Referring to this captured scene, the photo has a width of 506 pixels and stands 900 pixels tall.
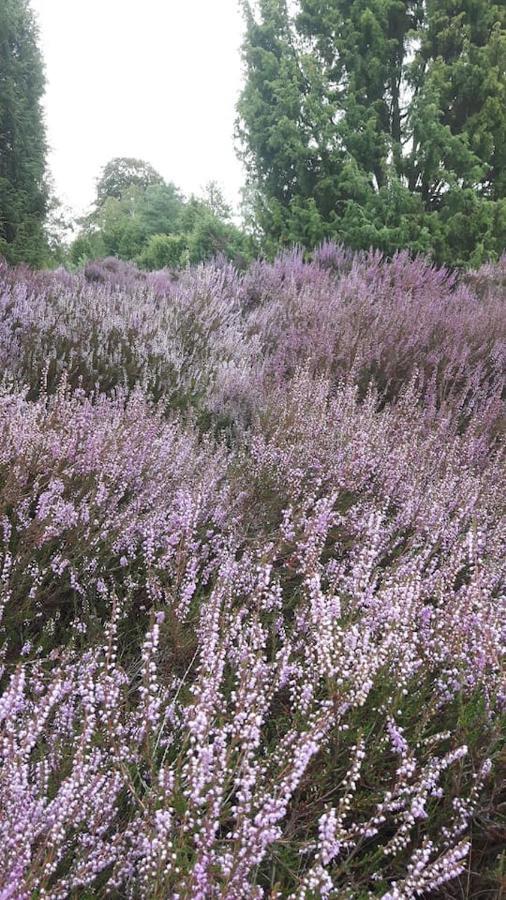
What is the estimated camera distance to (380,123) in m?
8.63

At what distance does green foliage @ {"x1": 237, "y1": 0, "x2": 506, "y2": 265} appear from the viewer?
7902 millimetres

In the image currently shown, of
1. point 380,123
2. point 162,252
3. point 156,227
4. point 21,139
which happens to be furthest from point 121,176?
point 380,123

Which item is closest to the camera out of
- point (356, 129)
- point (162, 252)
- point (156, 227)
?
point (356, 129)

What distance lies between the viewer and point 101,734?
4.50ft

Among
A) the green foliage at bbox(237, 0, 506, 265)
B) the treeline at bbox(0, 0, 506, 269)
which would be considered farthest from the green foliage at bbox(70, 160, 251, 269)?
the green foliage at bbox(237, 0, 506, 265)

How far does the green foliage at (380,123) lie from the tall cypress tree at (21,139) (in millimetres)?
3313

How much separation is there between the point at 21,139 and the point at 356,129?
16.6 feet

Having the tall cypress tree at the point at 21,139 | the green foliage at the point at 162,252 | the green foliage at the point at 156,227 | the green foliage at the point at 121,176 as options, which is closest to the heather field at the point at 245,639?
the tall cypress tree at the point at 21,139

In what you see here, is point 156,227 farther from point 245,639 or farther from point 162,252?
point 245,639

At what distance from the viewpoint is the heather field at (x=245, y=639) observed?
1.08 metres

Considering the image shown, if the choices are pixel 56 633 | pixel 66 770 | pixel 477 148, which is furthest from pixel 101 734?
pixel 477 148

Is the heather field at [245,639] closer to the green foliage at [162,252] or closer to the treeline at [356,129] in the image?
the treeline at [356,129]

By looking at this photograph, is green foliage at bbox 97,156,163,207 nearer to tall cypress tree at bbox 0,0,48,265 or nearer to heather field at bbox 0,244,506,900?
tall cypress tree at bbox 0,0,48,265

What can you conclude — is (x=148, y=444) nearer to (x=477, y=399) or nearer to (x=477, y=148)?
(x=477, y=399)
